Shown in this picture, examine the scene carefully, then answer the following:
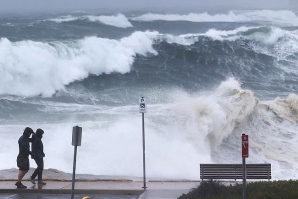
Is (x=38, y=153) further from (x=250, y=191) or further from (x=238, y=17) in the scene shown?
(x=238, y=17)

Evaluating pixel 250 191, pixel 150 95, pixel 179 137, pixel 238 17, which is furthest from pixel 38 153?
pixel 238 17

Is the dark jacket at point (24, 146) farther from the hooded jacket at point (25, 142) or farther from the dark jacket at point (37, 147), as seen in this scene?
the dark jacket at point (37, 147)

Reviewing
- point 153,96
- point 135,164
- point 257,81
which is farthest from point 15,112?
point 257,81

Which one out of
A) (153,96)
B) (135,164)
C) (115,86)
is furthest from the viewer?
(115,86)

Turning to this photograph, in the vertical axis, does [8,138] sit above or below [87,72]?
below

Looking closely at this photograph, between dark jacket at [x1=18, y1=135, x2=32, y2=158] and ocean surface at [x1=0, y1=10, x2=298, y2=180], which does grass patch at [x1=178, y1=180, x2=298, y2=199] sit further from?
ocean surface at [x1=0, y1=10, x2=298, y2=180]

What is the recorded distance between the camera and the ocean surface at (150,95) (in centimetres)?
2316

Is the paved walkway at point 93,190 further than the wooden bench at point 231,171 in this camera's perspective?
No

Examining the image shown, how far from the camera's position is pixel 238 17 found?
8062cm

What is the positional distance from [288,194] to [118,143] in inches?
431

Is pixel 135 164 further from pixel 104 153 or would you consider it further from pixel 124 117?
pixel 124 117

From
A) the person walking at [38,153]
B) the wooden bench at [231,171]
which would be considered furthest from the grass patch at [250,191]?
the person walking at [38,153]

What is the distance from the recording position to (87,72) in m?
40.8

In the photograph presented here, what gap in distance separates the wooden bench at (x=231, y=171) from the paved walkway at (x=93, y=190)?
1.46 feet
